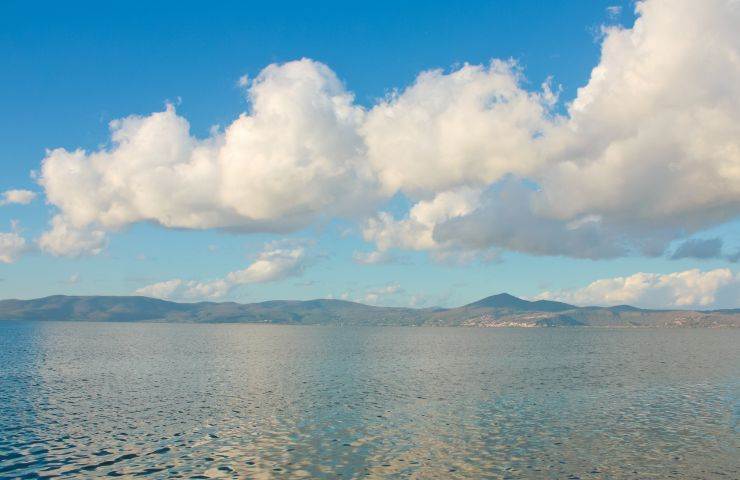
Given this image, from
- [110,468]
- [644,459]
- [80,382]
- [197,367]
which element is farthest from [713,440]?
[197,367]

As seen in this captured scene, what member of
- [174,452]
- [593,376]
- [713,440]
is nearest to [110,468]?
[174,452]

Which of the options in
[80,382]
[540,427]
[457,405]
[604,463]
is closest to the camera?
[604,463]

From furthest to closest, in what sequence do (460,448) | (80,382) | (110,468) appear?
(80,382)
(460,448)
(110,468)

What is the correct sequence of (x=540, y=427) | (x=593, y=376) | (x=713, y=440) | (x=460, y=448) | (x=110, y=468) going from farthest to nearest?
1. (x=593, y=376)
2. (x=540, y=427)
3. (x=713, y=440)
4. (x=460, y=448)
5. (x=110, y=468)

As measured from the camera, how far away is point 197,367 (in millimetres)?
150125

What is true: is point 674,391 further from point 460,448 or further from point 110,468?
point 110,468

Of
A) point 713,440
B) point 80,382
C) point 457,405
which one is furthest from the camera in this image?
point 80,382

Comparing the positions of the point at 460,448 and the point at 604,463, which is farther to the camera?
the point at 460,448

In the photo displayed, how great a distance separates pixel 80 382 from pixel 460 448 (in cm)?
8908

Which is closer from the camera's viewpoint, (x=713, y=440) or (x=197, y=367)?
(x=713, y=440)

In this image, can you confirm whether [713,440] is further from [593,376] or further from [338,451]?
[593,376]

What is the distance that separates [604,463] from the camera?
55.1m

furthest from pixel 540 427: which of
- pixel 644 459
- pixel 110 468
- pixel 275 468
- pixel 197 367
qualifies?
pixel 197 367

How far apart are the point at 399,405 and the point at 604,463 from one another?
1496 inches
